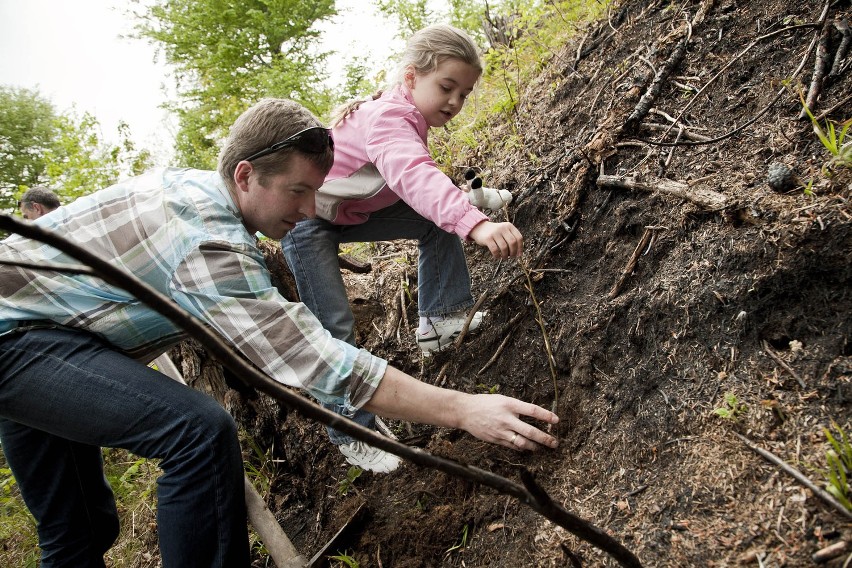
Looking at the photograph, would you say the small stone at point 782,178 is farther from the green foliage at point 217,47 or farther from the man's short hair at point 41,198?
the green foliage at point 217,47

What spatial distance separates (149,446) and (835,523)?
1970 mm

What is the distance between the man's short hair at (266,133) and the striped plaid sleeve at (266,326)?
0.38m

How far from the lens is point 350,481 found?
8.91 feet

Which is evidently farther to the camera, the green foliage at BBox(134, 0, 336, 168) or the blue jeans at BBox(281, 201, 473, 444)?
the green foliage at BBox(134, 0, 336, 168)

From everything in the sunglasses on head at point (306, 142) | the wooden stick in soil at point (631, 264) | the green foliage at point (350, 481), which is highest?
the sunglasses on head at point (306, 142)

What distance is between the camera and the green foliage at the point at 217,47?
555 inches

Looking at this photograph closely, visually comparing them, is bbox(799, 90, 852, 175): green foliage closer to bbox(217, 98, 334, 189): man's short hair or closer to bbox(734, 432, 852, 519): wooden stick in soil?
bbox(734, 432, 852, 519): wooden stick in soil

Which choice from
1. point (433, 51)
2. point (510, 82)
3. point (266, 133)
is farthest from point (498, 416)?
point (510, 82)

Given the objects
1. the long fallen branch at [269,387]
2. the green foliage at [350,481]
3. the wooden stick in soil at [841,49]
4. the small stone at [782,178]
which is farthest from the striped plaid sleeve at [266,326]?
the wooden stick in soil at [841,49]

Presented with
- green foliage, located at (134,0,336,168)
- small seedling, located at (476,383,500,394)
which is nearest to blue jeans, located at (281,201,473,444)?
small seedling, located at (476,383,500,394)

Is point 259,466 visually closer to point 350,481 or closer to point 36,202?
point 350,481

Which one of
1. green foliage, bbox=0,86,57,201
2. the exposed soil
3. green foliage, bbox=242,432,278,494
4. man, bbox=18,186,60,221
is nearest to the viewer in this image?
the exposed soil

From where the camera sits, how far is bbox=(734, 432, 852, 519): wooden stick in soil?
124cm

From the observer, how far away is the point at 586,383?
212 cm
